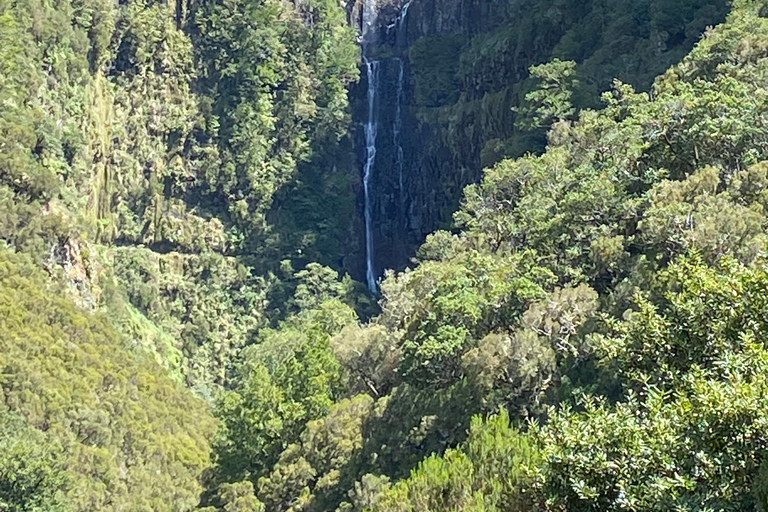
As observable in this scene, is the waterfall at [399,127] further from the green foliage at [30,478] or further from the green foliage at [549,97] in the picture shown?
the green foliage at [30,478]

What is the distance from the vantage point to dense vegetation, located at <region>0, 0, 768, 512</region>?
9.80m

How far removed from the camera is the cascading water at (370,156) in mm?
56469

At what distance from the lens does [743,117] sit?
2159 cm

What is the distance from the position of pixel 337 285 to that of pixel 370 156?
35.4ft

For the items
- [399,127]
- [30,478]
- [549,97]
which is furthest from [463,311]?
[399,127]

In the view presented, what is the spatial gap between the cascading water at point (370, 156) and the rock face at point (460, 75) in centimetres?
24

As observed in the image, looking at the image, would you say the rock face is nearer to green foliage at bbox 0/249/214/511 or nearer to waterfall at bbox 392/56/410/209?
waterfall at bbox 392/56/410/209

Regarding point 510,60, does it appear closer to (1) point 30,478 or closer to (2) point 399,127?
(2) point 399,127

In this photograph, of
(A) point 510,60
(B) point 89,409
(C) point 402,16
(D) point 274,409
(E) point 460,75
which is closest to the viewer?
(D) point 274,409

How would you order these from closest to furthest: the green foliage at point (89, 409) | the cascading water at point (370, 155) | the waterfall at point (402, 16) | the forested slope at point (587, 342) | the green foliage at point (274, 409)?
1. the forested slope at point (587, 342)
2. the green foliage at point (274, 409)
3. the green foliage at point (89, 409)
4. the cascading water at point (370, 155)
5. the waterfall at point (402, 16)

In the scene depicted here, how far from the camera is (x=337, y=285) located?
52.0m

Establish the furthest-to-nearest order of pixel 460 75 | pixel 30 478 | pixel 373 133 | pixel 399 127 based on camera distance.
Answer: pixel 373 133
pixel 399 127
pixel 460 75
pixel 30 478

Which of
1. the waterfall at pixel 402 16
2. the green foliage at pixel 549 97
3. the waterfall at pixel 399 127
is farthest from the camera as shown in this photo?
the waterfall at pixel 402 16

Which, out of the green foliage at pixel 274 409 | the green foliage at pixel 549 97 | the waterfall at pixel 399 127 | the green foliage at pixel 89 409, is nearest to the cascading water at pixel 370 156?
the waterfall at pixel 399 127
